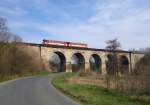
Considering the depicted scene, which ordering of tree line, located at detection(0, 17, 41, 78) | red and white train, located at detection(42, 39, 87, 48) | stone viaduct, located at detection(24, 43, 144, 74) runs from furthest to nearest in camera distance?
1. red and white train, located at detection(42, 39, 87, 48)
2. stone viaduct, located at detection(24, 43, 144, 74)
3. tree line, located at detection(0, 17, 41, 78)

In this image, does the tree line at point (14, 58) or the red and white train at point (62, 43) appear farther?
the red and white train at point (62, 43)

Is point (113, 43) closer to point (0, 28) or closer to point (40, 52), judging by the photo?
point (40, 52)

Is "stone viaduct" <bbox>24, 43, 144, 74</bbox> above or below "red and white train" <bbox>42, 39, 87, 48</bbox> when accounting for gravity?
below

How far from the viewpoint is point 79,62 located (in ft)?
281

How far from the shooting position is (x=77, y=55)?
84.1m

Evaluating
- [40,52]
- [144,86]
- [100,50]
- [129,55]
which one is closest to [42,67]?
[40,52]

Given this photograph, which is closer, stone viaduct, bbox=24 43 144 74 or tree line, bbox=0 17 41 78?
tree line, bbox=0 17 41 78

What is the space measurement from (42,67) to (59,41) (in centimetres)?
1091

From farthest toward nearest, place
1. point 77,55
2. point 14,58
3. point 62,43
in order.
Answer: point 77,55 < point 62,43 < point 14,58

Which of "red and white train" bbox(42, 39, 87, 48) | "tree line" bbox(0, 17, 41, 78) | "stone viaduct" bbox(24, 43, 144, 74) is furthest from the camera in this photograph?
"red and white train" bbox(42, 39, 87, 48)

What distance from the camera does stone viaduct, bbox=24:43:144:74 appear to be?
70438 mm

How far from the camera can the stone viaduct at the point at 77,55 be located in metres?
70.4

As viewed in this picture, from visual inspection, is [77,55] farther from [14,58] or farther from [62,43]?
[14,58]

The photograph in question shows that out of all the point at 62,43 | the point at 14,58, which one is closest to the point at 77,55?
Answer: the point at 62,43
